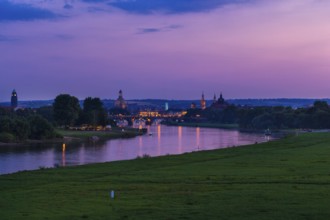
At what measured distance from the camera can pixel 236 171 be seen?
29844 mm

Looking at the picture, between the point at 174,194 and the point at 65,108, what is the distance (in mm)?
96108

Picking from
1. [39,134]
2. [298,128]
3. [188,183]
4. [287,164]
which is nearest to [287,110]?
[298,128]

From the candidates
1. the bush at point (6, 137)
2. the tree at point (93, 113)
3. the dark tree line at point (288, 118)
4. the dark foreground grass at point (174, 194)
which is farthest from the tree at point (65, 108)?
the dark foreground grass at point (174, 194)

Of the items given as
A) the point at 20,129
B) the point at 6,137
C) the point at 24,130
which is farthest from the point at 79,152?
the point at 24,130

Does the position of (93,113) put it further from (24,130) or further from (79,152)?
(79,152)

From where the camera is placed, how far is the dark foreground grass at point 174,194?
16.8 meters

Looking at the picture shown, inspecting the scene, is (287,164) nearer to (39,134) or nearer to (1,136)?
A: (1,136)

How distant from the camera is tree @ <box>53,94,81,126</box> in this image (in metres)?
114

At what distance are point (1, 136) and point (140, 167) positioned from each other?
50.0 meters

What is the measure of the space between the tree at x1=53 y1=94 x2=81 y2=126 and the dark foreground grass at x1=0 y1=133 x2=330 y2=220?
83.7m

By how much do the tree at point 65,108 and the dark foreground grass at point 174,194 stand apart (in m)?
83.7

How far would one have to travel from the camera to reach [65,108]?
11469 cm

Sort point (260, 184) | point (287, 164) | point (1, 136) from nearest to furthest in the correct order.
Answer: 1. point (260, 184)
2. point (287, 164)
3. point (1, 136)

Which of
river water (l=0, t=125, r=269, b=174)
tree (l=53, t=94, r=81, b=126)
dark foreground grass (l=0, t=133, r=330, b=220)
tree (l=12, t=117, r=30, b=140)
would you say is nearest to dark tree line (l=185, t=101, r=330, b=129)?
tree (l=53, t=94, r=81, b=126)
